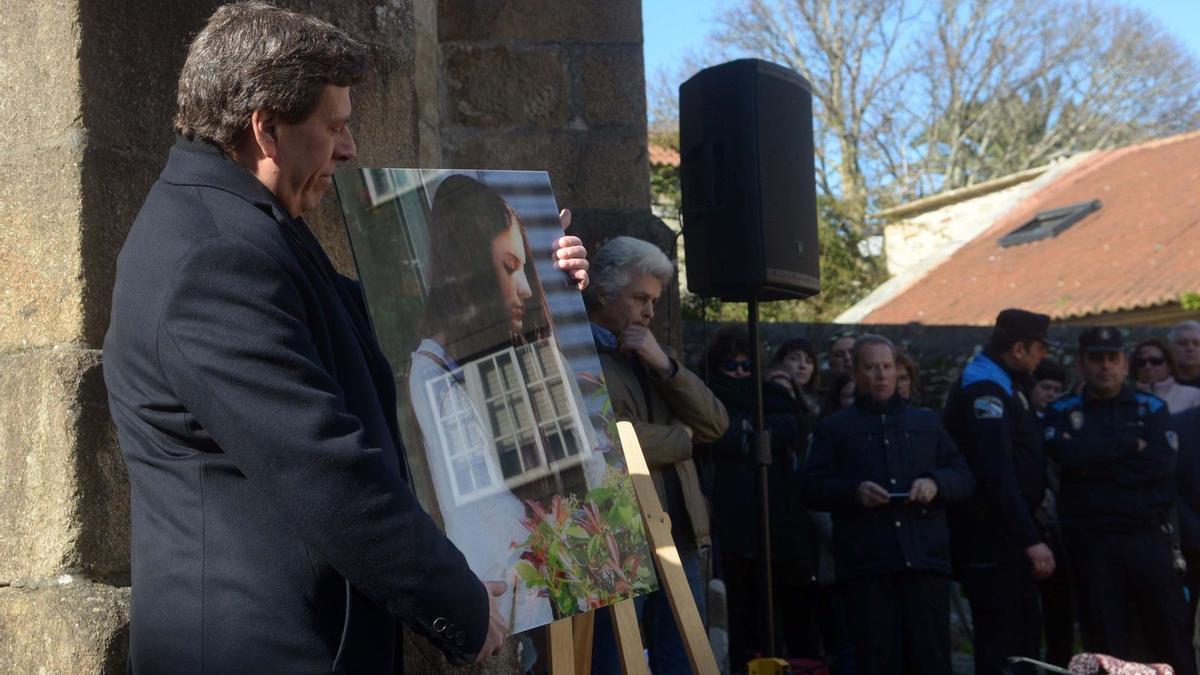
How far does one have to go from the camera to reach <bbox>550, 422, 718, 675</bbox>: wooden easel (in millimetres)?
→ 3119

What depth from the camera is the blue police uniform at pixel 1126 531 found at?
5.93m

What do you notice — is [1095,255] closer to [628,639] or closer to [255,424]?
[628,639]

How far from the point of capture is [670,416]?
4.41 metres

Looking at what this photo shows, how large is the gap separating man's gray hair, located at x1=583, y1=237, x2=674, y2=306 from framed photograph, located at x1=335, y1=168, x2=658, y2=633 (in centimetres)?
131

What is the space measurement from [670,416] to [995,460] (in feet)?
6.83

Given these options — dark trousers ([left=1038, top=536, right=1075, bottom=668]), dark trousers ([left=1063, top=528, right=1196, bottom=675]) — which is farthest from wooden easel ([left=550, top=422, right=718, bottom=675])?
dark trousers ([left=1038, top=536, right=1075, bottom=668])

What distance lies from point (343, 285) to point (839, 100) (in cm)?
2450

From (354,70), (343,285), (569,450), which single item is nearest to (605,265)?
(569,450)

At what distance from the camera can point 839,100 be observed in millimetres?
25969

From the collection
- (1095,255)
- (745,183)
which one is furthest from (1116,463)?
(1095,255)

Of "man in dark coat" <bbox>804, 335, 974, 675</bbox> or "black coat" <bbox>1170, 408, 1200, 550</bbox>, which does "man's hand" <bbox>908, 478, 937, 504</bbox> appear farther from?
"black coat" <bbox>1170, 408, 1200, 550</bbox>

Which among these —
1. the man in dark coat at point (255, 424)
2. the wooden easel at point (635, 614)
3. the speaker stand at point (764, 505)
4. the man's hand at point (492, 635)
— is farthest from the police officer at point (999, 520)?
the man in dark coat at point (255, 424)

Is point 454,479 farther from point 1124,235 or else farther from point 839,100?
point 839,100

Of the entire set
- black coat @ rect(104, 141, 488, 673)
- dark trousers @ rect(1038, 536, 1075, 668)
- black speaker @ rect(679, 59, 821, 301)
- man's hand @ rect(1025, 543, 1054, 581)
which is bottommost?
dark trousers @ rect(1038, 536, 1075, 668)
